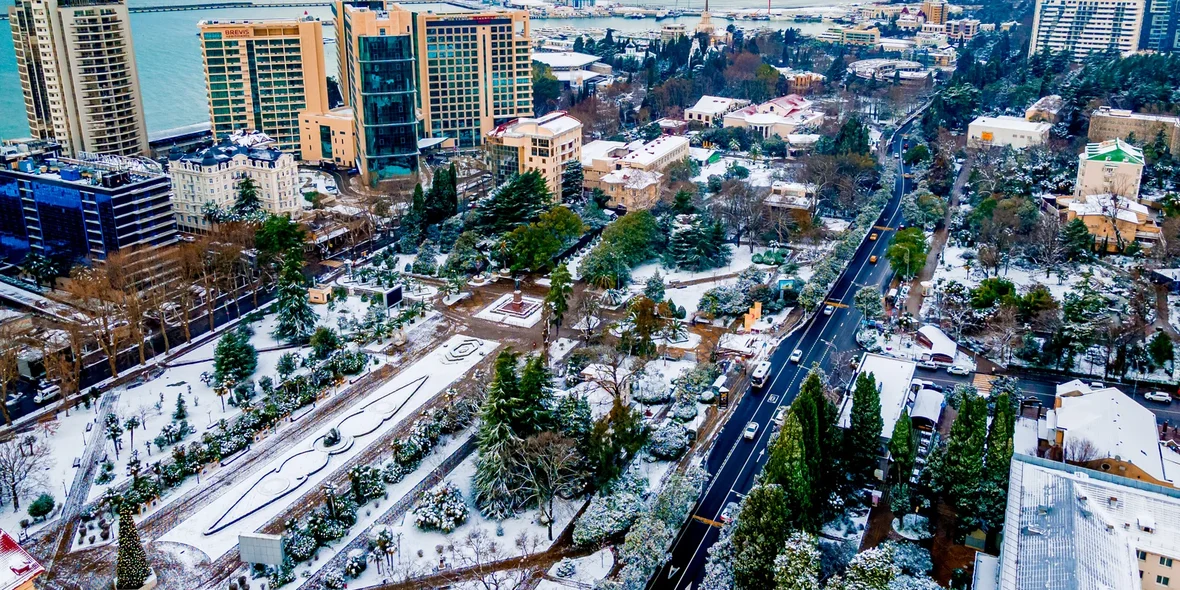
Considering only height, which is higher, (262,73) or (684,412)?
(262,73)

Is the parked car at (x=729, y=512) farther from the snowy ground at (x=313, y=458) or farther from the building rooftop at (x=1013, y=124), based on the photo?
the building rooftop at (x=1013, y=124)

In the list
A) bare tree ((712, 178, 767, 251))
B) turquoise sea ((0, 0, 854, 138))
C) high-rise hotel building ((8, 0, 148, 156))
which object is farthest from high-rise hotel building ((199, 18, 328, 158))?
bare tree ((712, 178, 767, 251))

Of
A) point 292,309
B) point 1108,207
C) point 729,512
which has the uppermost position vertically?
point 1108,207

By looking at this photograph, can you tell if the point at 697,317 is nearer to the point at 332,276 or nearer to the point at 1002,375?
the point at 1002,375

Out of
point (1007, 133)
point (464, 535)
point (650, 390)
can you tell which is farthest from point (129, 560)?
point (1007, 133)

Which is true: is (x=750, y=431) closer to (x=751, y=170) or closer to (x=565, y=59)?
(x=751, y=170)

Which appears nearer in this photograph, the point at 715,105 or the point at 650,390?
the point at 650,390

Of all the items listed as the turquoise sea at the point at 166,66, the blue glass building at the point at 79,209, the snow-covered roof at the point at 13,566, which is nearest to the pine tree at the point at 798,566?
the snow-covered roof at the point at 13,566
